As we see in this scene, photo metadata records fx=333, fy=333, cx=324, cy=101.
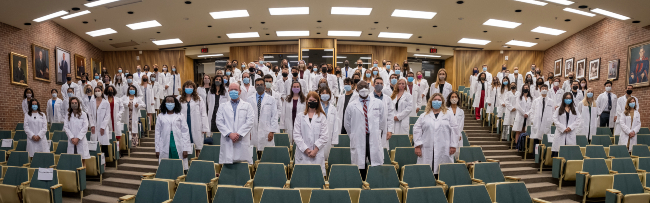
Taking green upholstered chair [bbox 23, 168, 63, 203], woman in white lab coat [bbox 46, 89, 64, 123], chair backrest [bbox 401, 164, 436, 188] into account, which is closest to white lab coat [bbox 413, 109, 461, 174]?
chair backrest [bbox 401, 164, 436, 188]

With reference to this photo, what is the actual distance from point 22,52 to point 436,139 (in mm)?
12561

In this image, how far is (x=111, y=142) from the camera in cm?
663

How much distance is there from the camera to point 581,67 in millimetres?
12805

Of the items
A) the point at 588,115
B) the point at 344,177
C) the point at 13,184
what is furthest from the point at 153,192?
the point at 588,115

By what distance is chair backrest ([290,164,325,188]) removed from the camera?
373 cm

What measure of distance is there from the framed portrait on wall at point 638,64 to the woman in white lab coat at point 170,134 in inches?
481

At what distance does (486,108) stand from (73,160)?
9568 mm

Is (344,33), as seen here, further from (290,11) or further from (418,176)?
(418,176)

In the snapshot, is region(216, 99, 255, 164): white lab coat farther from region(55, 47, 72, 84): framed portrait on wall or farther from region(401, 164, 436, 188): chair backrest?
region(55, 47, 72, 84): framed portrait on wall

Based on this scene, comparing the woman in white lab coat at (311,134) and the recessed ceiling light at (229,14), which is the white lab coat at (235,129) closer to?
the woman in white lab coat at (311,134)

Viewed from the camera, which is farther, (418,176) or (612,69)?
(612,69)

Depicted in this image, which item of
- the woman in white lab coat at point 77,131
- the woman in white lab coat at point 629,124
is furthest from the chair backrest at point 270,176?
the woman in white lab coat at point 629,124

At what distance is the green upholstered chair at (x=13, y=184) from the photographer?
4223mm

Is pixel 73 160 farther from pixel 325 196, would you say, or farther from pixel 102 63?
pixel 102 63
